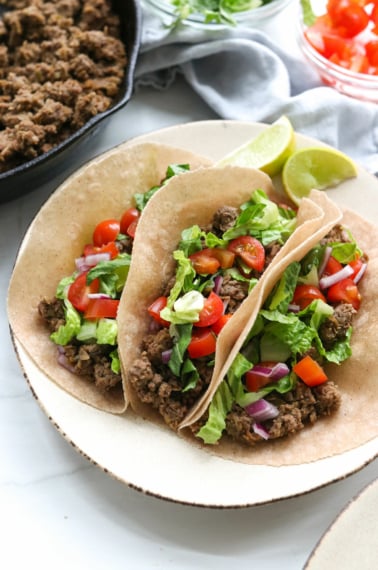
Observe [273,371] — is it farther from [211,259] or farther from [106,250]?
[106,250]

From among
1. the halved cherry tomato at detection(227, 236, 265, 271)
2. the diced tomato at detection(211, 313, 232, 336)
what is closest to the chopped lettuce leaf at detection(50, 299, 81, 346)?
the diced tomato at detection(211, 313, 232, 336)

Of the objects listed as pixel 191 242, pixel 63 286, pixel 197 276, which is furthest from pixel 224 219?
pixel 63 286

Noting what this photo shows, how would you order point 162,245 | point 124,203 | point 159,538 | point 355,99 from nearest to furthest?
1. point 159,538
2. point 162,245
3. point 124,203
4. point 355,99

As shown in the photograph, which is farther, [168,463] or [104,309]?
[104,309]

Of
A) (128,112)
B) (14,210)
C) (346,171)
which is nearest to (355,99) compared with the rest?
(346,171)

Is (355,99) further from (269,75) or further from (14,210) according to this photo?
(14,210)
